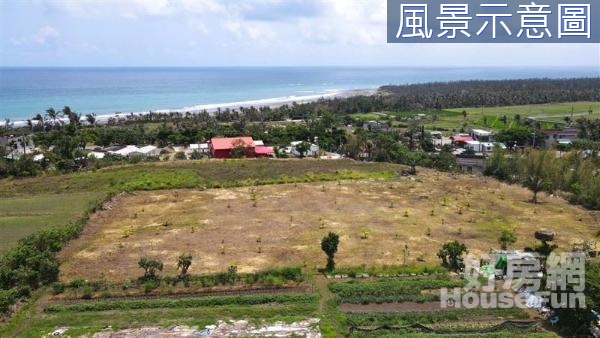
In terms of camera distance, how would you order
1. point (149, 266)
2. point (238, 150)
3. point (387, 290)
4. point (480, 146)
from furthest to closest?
point (480, 146) → point (238, 150) → point (149, 266) → point (387, 290)

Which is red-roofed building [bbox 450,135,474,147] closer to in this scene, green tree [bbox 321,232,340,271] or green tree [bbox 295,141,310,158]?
green tree [bbox 295,141,310,158]

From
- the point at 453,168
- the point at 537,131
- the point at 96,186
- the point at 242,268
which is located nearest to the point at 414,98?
the point at 537,131

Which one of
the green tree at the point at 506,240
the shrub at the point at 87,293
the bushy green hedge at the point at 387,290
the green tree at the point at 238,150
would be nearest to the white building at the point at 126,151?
the green tree at the point at 238,150

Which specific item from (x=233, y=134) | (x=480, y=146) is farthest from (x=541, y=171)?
(x=233, y=134)

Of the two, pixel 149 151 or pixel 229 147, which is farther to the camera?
pixel 149 151

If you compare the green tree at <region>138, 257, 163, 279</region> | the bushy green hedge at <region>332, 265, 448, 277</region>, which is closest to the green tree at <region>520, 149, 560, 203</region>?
the bushy green hedge at <region>332, 265, 448, 277</region>

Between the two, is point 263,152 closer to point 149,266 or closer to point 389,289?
point 149,266

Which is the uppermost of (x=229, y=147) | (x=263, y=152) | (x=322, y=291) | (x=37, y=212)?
(x=229, y=147)
